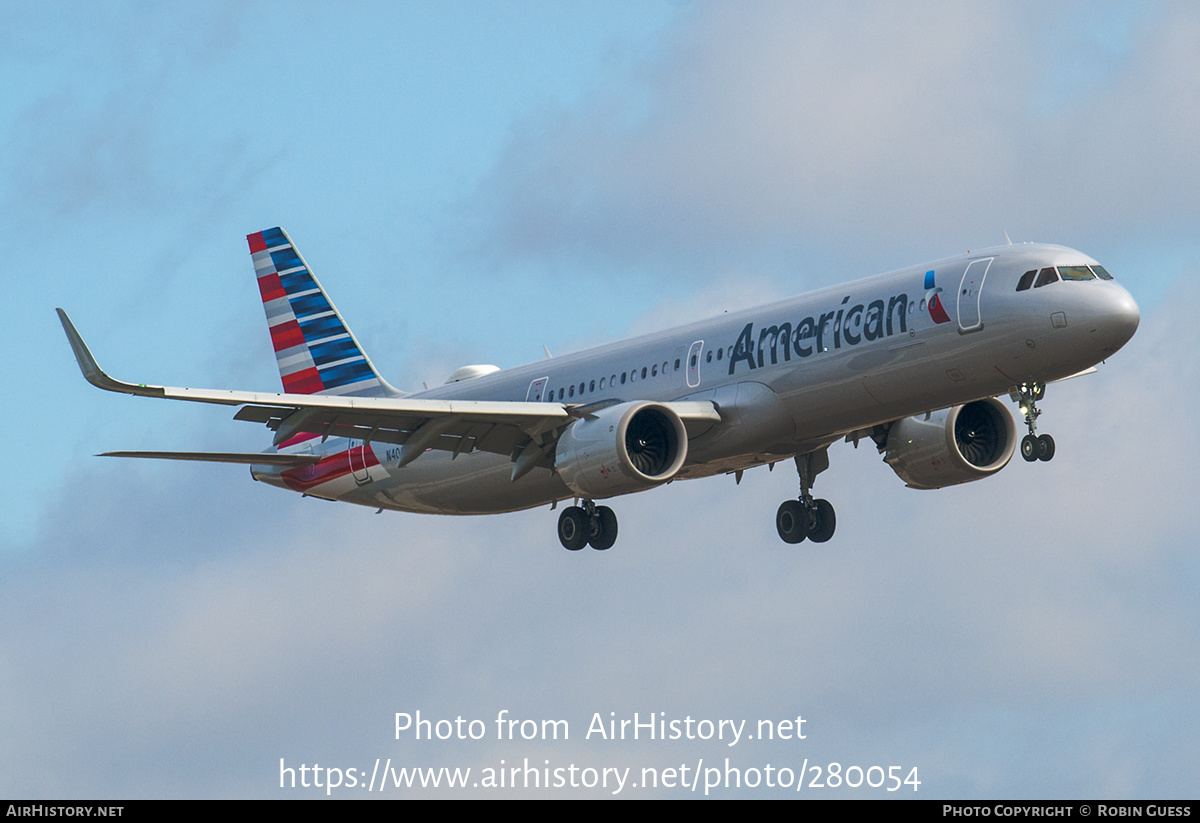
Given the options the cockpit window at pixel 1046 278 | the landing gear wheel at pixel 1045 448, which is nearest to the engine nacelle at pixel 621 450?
the landing gear wheel at pixel 1045 448

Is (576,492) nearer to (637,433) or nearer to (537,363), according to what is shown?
(637,433)

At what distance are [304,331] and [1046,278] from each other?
81.6ft

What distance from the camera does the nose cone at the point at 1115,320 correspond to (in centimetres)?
3962

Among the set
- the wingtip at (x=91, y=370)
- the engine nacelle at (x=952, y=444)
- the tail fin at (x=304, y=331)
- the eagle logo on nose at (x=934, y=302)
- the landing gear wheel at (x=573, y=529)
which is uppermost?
the tail fin at (x=304, y=331)

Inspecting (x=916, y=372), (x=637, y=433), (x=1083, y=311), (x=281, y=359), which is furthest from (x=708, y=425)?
(x=281, y=359)

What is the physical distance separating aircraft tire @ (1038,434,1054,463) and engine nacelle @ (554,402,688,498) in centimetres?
770

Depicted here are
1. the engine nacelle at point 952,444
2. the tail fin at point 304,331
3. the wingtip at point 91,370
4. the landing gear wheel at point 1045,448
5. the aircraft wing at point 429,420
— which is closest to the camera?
the wingtip at point 91,370

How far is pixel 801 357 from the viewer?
4284 centimetres

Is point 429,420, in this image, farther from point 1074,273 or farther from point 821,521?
point 1074,273

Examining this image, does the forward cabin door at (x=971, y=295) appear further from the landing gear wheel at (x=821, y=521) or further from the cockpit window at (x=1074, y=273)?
the landing gear wheel at (x=821, y=521)

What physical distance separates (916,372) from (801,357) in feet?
9.39

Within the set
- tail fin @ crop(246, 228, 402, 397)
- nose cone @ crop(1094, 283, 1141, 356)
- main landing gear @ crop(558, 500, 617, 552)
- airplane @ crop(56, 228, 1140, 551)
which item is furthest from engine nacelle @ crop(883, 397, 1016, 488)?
tail fin @ crop(246, 228, 402, 397)

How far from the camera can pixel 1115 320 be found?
39656mm

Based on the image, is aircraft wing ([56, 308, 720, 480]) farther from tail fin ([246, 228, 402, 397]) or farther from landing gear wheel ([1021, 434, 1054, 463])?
tail fin ([246, 228, 402, 397])
